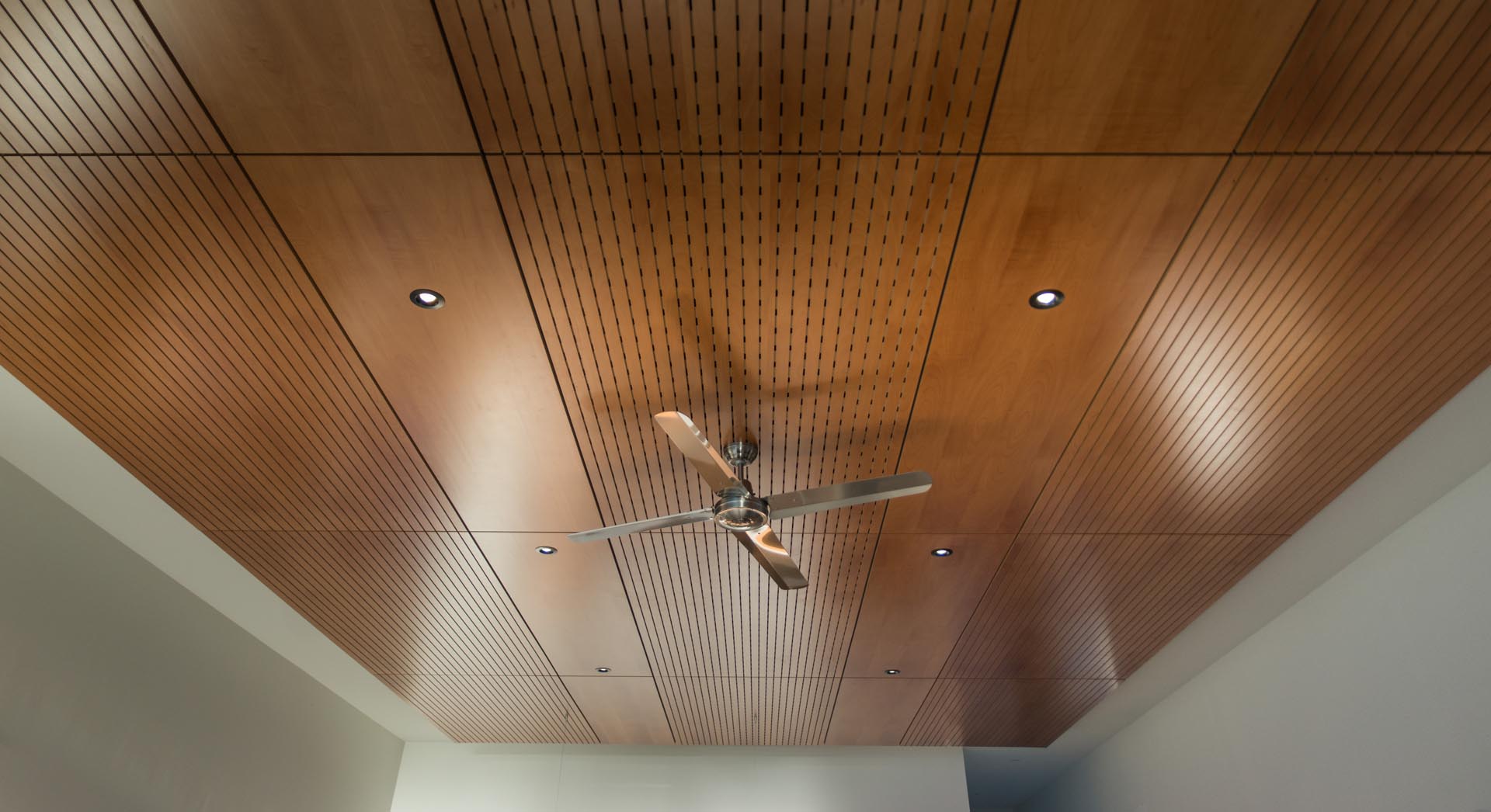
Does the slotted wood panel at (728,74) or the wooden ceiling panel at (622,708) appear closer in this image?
the slotted wood panel at (728,74)

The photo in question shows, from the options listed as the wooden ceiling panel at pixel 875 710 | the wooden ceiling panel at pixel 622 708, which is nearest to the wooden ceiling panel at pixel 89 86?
the wooden ceiling panel at pixel 622 708

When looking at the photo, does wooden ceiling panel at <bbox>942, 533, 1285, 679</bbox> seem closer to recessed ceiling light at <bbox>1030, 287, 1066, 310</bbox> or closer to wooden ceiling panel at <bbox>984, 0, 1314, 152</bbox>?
recessed ceiling light at <bbox>1030, 287, 1066, 310</bbox>

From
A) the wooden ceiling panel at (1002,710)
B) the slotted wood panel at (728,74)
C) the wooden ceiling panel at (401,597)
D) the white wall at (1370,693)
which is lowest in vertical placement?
the white wall at (1370,693)

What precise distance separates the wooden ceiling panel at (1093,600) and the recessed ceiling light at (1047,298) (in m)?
1.85

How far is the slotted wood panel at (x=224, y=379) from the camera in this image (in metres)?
3.02

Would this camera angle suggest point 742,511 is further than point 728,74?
Yes

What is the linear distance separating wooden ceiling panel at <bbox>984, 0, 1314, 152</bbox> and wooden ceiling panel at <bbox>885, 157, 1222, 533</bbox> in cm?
9

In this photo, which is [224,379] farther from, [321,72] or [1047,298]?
[1047,298]

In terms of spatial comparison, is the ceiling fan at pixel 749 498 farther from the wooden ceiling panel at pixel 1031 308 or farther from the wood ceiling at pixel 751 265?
the wooden ceiling panel at pixel 1031 308

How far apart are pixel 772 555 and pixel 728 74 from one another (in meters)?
2.06

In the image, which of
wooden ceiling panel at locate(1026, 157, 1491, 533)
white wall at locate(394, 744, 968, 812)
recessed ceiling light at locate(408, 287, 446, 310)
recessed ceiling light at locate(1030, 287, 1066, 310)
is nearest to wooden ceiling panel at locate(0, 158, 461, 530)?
recessed ceiling light at locate(408, 287, 446, 310)

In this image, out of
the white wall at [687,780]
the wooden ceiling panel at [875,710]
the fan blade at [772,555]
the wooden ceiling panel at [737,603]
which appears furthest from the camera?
the white wall at [687,780]

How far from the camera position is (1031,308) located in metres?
3.32

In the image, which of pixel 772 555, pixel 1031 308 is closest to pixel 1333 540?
pixel 1031 308
